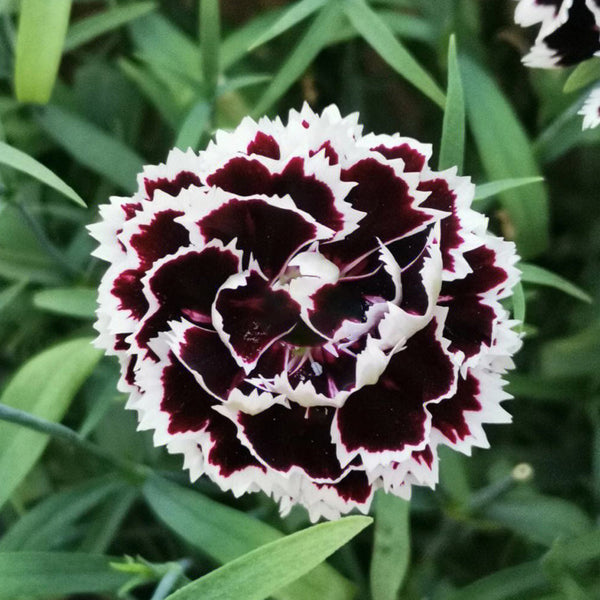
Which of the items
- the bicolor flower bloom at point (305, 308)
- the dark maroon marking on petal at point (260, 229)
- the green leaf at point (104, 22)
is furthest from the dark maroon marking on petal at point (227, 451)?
the green leaf at point (104, 22)

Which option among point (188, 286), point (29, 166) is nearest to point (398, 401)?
point (188, 286)

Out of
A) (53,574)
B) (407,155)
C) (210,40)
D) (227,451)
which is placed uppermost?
(210,40)

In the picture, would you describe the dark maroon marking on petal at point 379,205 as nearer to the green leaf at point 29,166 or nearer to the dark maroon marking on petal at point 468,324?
the dark maroon marking on petal at point 468,324

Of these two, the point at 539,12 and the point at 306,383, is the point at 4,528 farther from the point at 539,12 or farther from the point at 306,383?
the point at 539,12

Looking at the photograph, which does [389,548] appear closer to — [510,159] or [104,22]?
[510,159]

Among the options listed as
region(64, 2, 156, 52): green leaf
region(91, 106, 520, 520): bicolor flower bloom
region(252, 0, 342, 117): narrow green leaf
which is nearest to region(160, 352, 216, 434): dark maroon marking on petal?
region(91, 106, 520, 520): bicolor flower bloom

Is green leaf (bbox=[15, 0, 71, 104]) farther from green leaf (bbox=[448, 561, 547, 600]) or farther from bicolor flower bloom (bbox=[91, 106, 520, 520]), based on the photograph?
green leaf (bbox=[448, 561, 547, 600])

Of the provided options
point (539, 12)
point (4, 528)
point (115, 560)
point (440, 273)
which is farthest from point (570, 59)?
point (4, 528)
